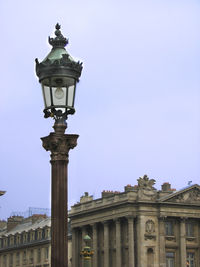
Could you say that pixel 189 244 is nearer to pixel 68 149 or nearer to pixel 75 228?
pixel 75 228

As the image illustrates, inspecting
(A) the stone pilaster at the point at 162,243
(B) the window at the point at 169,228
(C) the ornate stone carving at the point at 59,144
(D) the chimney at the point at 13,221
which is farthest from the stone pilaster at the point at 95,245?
(C) the ornate stone carving at the point at 59,144

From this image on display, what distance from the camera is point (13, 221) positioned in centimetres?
15675

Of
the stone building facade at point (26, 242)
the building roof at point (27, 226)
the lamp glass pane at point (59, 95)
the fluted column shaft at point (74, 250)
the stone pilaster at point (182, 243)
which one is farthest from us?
the building roof at point (27, 226)

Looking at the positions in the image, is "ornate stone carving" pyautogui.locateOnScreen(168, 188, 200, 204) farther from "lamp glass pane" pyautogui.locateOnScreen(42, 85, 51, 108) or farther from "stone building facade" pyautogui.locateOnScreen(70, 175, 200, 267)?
"lamp glass pane" pyautogui.locateOnScreen(42, 85, 51, 108)

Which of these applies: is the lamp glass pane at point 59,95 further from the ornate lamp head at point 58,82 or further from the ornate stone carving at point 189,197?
the ornate stone carving at point 189,197

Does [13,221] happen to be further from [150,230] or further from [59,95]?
[59,95]

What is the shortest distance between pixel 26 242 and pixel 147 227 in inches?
1577

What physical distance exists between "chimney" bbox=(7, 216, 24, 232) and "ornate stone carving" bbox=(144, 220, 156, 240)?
54.3m

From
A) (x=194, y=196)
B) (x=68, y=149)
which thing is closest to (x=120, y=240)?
(x=194, y=196)

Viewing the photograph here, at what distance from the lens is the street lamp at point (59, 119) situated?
1188 cm

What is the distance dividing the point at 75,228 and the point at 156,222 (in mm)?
19175

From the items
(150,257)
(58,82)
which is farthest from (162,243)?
(58,82)

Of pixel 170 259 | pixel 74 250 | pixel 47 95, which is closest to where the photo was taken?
pixel 47 95

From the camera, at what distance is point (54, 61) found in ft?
39.8
